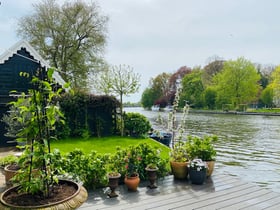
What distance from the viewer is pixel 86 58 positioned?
1702 centimetres

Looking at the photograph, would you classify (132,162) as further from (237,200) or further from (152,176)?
(237,200)

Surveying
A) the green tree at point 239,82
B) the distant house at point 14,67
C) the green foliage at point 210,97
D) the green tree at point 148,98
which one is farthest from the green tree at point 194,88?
the distant house at point 14,67

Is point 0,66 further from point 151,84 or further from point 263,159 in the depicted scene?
point 151,84

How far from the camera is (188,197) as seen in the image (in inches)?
149

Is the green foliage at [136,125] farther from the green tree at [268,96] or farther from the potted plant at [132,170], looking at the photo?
the green tree at [268,96]

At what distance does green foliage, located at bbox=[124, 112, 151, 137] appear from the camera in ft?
34.2

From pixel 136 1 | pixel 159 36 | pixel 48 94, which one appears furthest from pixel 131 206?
pixel 159 36

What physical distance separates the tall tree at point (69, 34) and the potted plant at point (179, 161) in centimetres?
1249

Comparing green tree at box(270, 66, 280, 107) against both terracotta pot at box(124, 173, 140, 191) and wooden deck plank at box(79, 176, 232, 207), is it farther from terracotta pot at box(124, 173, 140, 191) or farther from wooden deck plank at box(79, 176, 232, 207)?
terracotta pot at box(124, 173, 140, 191)

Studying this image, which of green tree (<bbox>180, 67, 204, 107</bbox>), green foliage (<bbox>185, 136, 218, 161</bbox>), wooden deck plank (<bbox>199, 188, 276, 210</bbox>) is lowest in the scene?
wooden deck plank (<bbox>199, 188, 276, 210</bbox>)

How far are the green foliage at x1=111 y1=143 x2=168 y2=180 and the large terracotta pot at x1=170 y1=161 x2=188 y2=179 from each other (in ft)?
0.73

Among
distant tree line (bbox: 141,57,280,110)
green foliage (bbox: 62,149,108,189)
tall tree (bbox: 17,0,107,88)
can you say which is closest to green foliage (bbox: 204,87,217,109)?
distant tree line (bbox: 141,57,280,110)

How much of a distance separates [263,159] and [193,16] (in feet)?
19.1

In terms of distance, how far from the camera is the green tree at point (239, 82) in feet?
116
